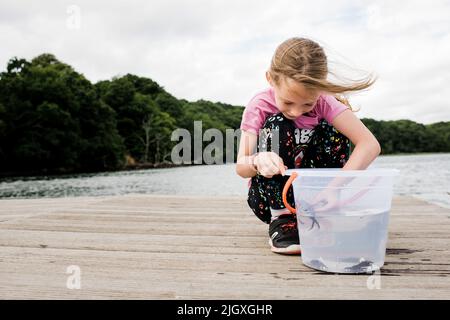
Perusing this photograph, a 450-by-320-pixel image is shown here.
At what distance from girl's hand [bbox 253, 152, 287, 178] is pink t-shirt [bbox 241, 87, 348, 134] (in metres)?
Answer: 0.22

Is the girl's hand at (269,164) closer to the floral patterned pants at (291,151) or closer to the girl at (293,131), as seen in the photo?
the girl at (293,131)

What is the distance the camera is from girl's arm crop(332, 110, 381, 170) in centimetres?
155

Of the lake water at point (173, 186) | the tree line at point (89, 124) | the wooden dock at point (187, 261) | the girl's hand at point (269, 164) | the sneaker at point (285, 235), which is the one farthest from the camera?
the tree line at point (89, 124)

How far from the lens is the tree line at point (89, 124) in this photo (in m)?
26.0

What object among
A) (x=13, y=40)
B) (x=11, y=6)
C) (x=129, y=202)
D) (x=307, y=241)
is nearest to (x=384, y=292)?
(x=307, y=241)

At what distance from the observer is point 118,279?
49.8 inches

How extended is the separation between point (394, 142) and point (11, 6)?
40.5 metres

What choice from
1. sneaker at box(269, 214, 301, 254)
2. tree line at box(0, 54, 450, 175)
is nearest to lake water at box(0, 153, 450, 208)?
sneaker at box(269, 214, 301, 254)

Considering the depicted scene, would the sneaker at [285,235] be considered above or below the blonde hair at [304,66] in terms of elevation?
below

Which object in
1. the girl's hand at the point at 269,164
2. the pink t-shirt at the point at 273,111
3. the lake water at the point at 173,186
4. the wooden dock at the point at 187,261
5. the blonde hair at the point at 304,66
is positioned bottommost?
the lake water at the point at 173,186

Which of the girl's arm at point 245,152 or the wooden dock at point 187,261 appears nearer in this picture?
the wooden dock at point 187,261

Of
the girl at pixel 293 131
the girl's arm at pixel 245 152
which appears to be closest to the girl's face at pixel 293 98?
the girl at pixel 293 131

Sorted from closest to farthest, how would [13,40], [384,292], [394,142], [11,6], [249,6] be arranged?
1. [384,292]
2. [11,6]
3. [249,6]
4. [13,40]
5. [394,142]
